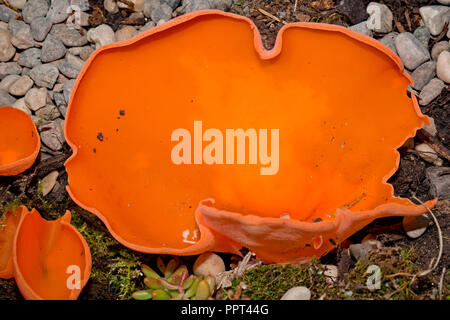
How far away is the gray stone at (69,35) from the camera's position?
2861 mm

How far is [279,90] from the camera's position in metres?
2.48

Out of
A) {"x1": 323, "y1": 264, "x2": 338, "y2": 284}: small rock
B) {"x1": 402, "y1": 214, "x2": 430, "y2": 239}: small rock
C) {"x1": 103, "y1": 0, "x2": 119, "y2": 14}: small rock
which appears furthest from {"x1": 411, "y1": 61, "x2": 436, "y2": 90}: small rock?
{"x1": 103, "y1": 0, "x2": 119, "y2": 14}: small rock

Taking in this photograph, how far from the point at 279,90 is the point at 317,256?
0.71 metres

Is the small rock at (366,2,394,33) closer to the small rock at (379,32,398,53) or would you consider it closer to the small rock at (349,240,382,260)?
the small rock at (379,32,398,53)

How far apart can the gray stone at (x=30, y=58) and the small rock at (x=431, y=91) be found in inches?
72.2

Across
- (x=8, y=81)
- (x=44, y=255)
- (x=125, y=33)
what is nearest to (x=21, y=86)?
(x=8, y=81)

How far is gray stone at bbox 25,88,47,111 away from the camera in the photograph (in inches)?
110

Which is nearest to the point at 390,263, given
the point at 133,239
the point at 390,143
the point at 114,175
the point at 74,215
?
the point at 390,143

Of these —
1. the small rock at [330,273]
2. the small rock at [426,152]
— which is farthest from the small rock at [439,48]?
the small rock at [330,273]

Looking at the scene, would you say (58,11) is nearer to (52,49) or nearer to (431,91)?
(52,49)

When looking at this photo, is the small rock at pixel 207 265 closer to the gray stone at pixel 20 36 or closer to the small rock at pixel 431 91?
the small rock at pixel 431 91

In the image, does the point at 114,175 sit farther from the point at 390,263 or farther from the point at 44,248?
the point at 390,263

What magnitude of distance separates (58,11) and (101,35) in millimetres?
256

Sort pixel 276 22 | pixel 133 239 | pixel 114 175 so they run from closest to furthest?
pixel 133 239, pixel 114 175, pixel 276 22
